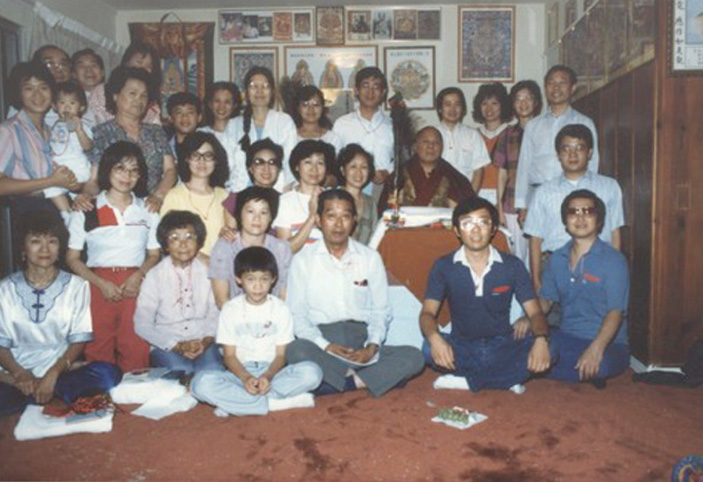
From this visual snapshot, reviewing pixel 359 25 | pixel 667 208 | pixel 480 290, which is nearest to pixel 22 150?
pixel 480 290

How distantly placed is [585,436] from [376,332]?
106cm

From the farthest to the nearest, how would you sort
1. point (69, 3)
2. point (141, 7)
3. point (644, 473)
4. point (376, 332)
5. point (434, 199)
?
point (141, 7) < point (69, 3) < point (434, 199) < point (376, 332) < point (644, 473)

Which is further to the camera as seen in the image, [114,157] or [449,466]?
[114,157]

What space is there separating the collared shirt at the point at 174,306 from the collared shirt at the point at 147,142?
686 millimetres

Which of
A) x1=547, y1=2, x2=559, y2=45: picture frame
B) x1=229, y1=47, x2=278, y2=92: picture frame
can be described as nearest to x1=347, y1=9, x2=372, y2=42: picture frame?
x1=229, y1=47, x2=278, y2=92: picture frame

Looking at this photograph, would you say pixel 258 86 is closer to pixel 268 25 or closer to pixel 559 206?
pixel 559 206

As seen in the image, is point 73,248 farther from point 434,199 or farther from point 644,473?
point 644,473

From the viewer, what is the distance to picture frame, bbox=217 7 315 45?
6641 mm

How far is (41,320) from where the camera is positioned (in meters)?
2.93

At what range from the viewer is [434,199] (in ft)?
13.7

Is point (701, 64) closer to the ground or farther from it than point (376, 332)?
farther from it

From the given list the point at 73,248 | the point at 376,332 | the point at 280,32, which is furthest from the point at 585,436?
the point at 280,32

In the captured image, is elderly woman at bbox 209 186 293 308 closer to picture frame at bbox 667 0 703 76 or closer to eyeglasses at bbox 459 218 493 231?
eyeglasses at bbox 459 218 493 231

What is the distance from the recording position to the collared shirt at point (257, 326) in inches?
115
